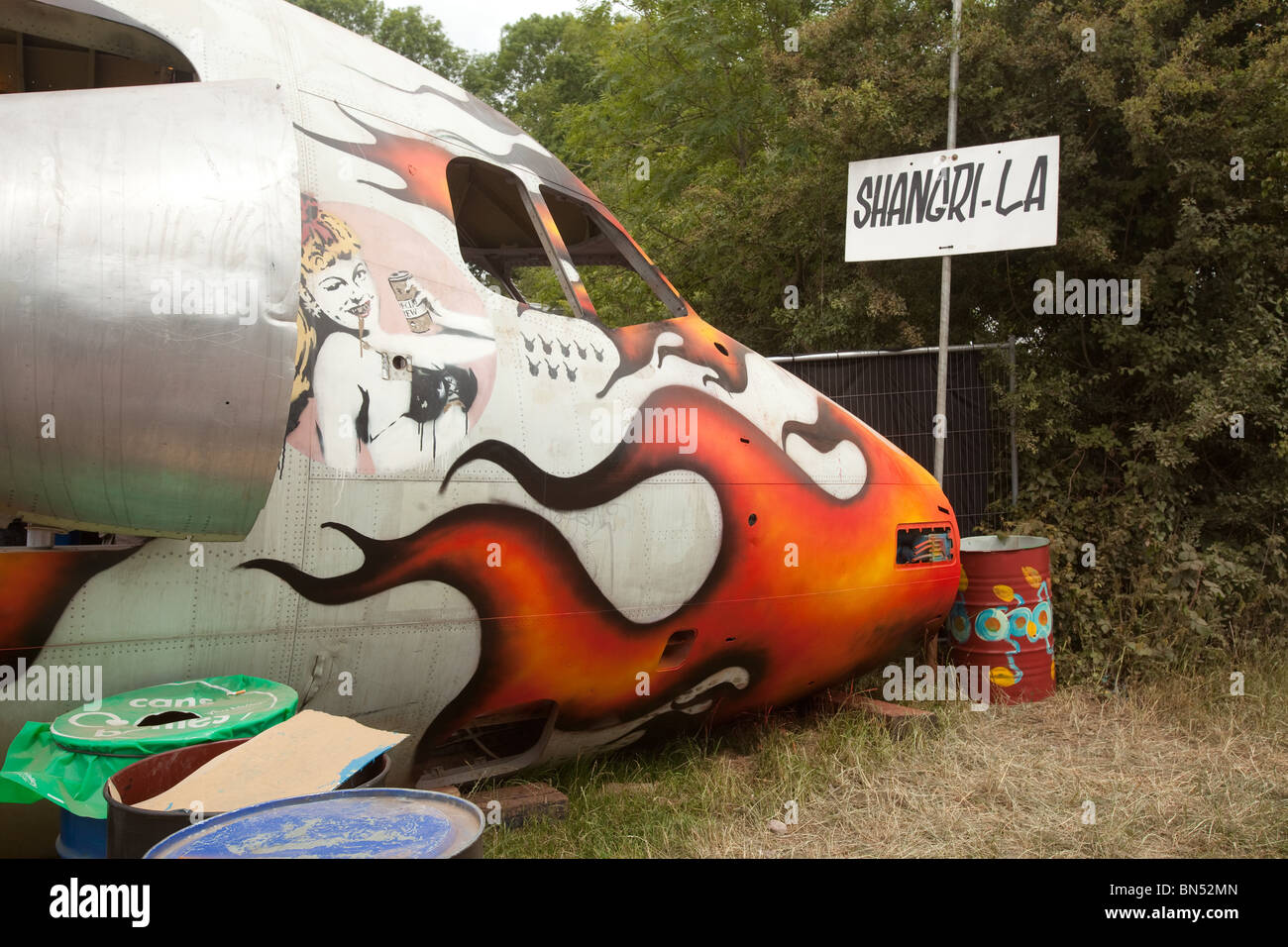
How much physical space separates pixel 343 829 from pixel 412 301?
2219 mm

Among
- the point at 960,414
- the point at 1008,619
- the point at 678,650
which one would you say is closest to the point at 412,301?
the point at 678,650

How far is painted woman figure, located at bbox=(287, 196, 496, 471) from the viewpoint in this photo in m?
3.57

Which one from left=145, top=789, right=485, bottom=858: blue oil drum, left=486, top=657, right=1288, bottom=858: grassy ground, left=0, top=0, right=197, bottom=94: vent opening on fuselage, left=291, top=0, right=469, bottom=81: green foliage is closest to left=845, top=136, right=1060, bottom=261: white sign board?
left=486, top=657, right=1288, bottom=858: grassy ground

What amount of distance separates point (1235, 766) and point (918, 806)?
2.06 meters

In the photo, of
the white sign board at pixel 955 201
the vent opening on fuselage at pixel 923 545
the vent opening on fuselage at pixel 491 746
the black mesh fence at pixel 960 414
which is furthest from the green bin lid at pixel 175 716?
the black mesh fence at pixel 960 414

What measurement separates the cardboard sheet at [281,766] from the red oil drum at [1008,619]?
5217 mm

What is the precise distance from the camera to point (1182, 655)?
24.1ft

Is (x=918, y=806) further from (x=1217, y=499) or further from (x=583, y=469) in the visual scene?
(x=1217, y=499)

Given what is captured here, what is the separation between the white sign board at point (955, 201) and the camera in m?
7.27

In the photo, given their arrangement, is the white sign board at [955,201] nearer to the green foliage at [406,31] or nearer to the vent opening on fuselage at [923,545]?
the vent opening on fuselage at [923,545]

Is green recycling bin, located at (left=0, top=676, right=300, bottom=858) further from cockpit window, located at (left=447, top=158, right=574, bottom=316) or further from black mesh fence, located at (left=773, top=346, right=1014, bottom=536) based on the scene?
black mesh fence, located at (left=773, top=346, right=1014, bottom=536)

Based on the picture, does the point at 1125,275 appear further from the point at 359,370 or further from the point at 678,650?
the point at 359,370

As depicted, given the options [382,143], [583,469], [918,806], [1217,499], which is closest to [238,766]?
[583,469]

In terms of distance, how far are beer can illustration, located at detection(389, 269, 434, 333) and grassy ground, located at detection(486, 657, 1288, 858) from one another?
2185 mm
